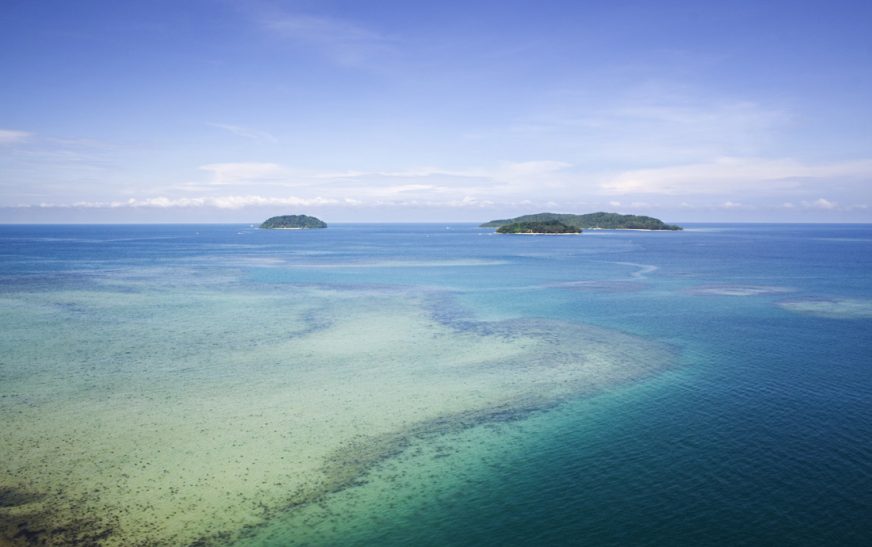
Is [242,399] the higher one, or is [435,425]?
[242,399]

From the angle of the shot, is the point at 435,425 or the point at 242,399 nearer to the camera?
the point at 435,425

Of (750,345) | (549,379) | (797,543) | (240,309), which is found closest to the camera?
(797,543)

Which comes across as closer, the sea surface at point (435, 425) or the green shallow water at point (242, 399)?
the sea surface at point (435, 425)

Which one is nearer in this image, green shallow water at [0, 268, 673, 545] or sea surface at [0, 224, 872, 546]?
sea surface at [0, 224, 872, 546]

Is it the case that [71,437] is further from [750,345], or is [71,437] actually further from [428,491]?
[750,345]

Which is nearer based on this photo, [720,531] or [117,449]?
[720,531]

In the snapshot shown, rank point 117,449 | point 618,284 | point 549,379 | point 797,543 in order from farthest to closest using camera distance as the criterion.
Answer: point 618,284, point 549,379, point 117,449, point 797,543

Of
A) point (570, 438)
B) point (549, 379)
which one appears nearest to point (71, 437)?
point (570, 438)
